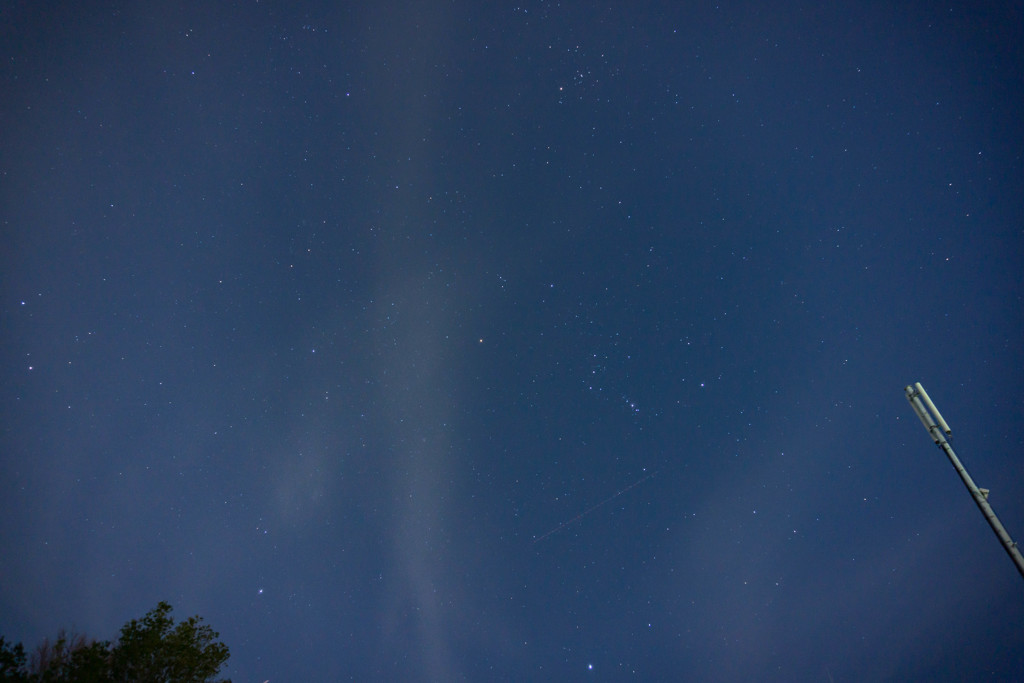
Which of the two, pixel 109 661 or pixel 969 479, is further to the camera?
pixel 109 661

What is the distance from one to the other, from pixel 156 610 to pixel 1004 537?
15.0 metres

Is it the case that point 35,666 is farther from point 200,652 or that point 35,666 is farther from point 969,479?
point 969,479

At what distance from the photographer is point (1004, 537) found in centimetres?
446

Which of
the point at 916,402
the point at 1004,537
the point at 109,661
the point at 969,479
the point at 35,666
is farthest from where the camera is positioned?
the point at 35,666

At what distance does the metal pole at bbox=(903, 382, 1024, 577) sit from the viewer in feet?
14.4

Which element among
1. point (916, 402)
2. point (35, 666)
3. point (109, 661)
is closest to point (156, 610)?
point (109, 661)

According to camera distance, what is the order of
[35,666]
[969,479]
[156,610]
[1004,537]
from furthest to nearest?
[35,666], [156,610], [969,479], [1004,537]

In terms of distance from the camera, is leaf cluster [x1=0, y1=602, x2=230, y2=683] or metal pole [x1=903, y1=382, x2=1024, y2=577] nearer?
metal pole [x1=903, y1=382, x2=1024, y2=577]

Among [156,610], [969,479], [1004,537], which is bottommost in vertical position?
[1004,537]

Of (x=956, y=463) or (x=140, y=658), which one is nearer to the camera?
(x=956, y=463)

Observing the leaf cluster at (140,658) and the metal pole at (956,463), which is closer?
the metal pole at (956,463)

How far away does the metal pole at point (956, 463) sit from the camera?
4.39 metres

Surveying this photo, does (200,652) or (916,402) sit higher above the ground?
(200,652)

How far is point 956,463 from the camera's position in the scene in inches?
187
